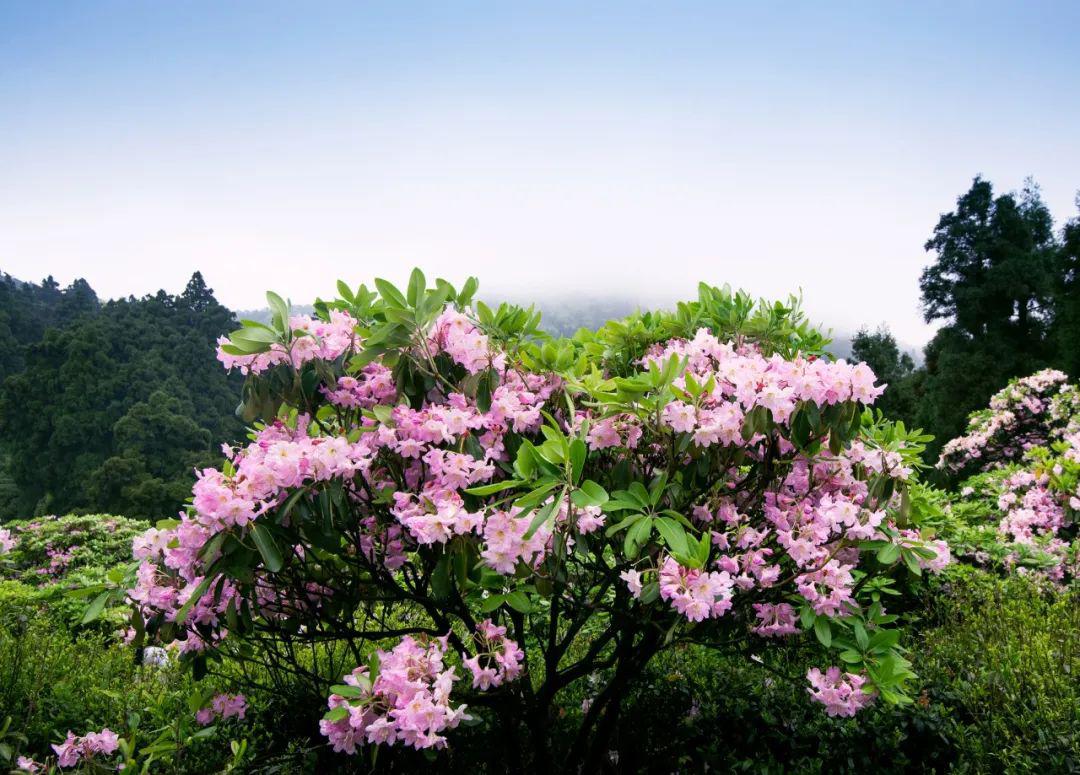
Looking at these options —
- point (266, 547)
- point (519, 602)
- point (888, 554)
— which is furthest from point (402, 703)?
point (888, 554)

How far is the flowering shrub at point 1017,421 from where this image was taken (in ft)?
28.4

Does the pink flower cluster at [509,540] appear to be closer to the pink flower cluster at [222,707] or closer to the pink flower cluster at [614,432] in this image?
the pink flower cluster at [614,432]

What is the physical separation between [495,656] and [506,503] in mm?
473

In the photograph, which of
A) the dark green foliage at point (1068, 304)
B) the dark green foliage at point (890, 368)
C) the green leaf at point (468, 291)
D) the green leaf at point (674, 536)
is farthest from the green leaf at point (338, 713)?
the dark green foliage at point (890, 368)

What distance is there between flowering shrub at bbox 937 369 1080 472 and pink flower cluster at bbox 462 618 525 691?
9055 mm

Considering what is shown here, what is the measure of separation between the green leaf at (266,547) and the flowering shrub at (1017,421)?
9674 mm

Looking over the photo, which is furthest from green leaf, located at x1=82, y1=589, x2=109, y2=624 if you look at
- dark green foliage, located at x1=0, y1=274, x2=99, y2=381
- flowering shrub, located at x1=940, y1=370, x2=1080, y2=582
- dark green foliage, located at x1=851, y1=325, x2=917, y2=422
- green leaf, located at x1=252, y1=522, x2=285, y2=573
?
dark green foliage, located at x1=0, y1=274, x2=99, y2=381

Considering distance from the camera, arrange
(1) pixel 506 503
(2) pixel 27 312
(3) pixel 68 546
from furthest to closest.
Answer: (2) pixel 27 312, (3) pixel 68 546, (1) pixel 506 503

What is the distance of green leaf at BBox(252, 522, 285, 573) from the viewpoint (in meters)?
1.80

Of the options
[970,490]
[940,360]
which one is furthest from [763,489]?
[940,360]

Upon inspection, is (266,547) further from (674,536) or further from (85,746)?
(85,746)

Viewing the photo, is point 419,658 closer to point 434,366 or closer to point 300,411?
point 434,366

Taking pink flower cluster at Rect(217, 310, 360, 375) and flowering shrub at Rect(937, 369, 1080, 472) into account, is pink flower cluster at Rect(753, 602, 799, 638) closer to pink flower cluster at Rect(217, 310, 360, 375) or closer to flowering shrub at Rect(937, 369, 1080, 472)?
pink flower cluster at Rect(217, 310, 360, 375)

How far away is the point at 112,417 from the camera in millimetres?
37062
